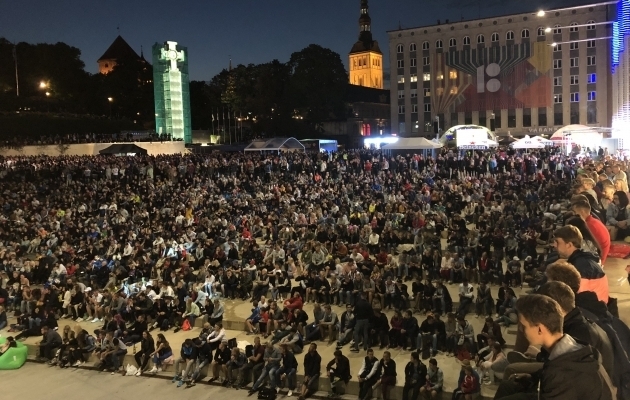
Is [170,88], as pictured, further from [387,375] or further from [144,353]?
[387,375]

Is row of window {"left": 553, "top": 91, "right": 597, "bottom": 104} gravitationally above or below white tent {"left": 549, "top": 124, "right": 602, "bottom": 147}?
above

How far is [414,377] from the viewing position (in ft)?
28.6

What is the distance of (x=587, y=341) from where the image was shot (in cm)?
273

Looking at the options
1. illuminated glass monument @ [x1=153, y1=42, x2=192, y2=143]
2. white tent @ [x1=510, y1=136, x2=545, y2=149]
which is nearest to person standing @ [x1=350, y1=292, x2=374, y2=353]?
white tent @ [x1=510, y1=136, x2=545, y2=149]

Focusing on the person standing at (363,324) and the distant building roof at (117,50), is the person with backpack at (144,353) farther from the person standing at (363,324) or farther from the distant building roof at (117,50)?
the distant building roof at (117,50)

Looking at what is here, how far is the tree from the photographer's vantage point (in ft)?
189

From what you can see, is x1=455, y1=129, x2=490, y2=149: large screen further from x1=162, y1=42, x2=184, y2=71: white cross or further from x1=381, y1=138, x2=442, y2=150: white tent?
x1=162, y1=42, x2=184, y2=71: white cross

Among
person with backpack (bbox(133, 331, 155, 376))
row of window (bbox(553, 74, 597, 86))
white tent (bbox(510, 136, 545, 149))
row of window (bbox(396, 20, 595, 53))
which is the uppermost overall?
row of window (bbox(396, 20, 595, 53))

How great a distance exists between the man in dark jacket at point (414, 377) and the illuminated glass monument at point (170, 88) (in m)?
41.0

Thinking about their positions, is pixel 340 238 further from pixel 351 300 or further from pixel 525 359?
pixel 525 359

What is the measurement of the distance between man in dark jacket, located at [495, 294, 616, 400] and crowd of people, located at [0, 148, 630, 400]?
0.01m

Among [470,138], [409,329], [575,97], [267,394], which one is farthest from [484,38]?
[267,394]

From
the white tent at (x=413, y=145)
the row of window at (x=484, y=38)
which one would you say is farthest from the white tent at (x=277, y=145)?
the row of window at (x=484, y=38)

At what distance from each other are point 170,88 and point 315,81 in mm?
17059
